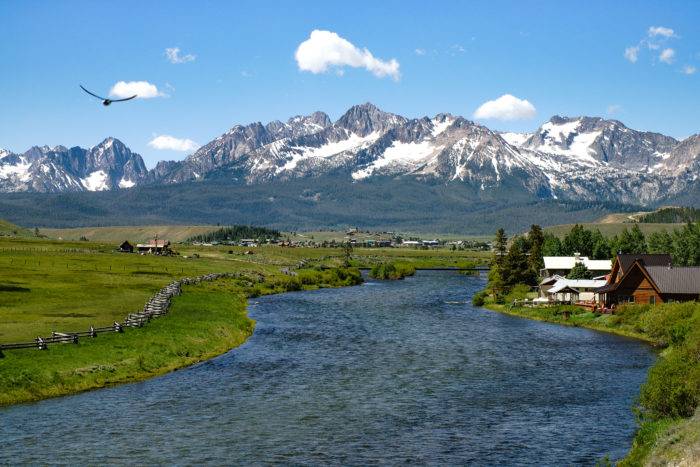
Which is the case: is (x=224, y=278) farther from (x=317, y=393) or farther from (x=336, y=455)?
(x=336, y=455)

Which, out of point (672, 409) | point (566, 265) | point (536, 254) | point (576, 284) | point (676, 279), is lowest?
point (672, 409)

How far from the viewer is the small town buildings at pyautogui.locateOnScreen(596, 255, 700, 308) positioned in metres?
102

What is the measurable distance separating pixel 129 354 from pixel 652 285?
223 ft

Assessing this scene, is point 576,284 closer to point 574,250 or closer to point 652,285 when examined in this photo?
point 652,285

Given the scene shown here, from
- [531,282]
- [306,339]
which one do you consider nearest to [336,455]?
[306,339]

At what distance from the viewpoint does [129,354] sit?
67062 mm

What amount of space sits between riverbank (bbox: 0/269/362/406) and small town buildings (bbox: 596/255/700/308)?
161 ft

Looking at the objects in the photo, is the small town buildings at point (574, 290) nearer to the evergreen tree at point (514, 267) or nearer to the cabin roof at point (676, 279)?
the evergreen tree at point (514, 267)

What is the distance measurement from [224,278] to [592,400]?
105m

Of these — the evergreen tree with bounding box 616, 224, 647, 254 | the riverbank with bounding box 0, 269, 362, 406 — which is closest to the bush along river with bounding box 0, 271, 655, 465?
the riverbank with bounding box 0, 269, 362, 406

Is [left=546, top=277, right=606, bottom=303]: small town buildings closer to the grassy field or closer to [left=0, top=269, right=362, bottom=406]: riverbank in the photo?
the grassy field

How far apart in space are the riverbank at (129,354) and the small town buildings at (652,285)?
161 ft

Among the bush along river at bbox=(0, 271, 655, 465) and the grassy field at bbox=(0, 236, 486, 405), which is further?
the grassy field at bbox=(0, 236, 486, 405)

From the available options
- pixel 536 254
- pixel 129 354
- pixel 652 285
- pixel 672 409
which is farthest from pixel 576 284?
pixel 672 409
